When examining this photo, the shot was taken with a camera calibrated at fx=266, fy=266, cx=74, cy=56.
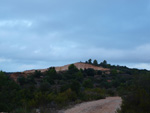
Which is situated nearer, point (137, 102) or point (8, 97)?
point (137, 102)

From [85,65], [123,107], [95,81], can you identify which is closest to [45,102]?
[123,107]

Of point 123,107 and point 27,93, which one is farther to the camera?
point 27,93

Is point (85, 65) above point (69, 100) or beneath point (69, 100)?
above

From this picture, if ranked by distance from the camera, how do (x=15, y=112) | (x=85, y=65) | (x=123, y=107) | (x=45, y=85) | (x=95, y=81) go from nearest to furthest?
(x=123, y=107)
(x=15, y=112)
(x=45, y=85)
(x=95, y=81)
(x=85, y=65)

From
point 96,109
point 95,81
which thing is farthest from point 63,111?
point 95,81

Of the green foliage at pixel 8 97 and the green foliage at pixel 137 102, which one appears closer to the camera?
the green foliage at pixel 137 102

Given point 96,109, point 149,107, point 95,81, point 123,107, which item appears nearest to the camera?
point 149,107

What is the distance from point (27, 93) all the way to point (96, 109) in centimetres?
760

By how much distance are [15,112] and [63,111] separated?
160 inches

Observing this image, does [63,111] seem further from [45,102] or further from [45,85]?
[45,85]

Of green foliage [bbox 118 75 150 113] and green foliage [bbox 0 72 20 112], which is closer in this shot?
green foliage [bbox 118 75 150 113]

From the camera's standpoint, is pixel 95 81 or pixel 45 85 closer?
pixel 45 85

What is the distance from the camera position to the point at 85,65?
96.1m

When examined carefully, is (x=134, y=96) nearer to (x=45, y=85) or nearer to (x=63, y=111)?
(x=63, y=111)
